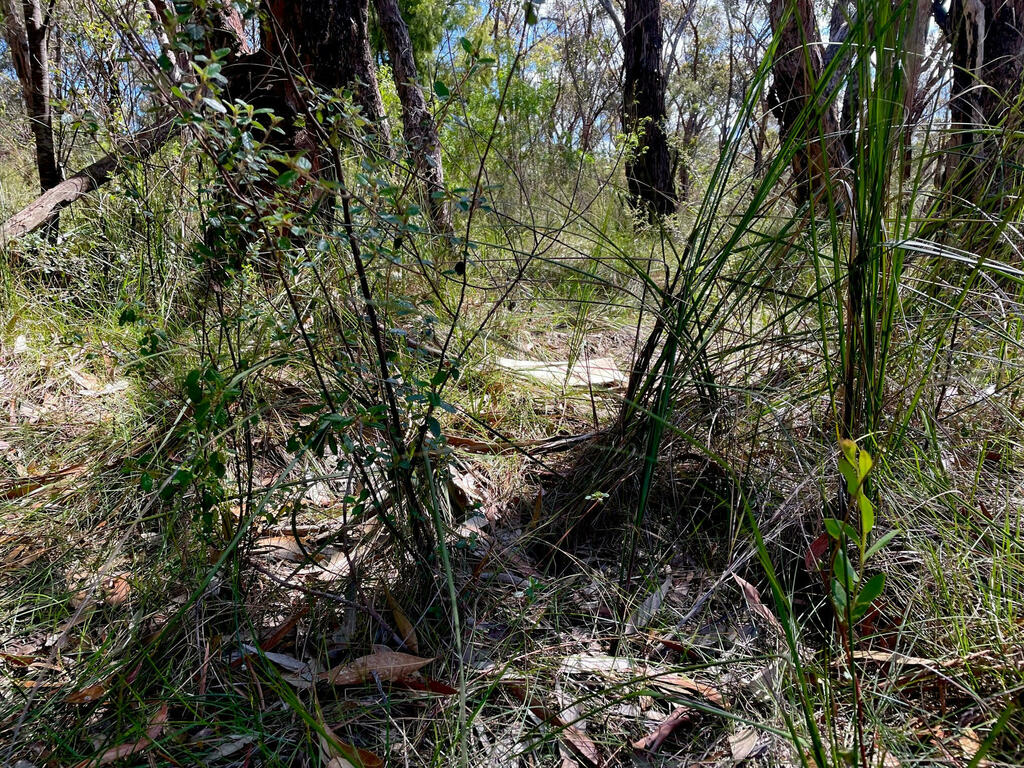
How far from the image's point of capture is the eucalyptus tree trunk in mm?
3172

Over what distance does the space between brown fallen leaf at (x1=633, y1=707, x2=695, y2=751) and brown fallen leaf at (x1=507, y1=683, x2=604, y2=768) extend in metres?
0.07

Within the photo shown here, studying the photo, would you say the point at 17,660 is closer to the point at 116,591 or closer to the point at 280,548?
the point at 116,591

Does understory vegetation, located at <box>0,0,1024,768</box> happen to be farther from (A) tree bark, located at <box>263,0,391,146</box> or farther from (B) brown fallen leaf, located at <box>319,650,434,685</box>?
(A) tree bark, located at <box>263,0,391,146</box>

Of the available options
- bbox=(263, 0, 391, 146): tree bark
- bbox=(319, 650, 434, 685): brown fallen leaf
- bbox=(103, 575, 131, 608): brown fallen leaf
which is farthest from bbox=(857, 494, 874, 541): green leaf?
bbox=(263, 0, 391, 146): tree bark

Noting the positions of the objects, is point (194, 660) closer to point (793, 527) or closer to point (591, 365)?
point (793, 527)

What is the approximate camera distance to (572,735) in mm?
1108

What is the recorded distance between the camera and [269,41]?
2434mm

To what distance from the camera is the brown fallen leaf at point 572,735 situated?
1073mm

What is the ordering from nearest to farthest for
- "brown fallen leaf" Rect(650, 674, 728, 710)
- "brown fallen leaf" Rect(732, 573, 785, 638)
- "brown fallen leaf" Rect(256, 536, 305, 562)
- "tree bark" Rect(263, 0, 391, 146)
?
1. "brown fallen leaf" Rect(650, 674, 728, 710)
2. "brown fallen leaf" Rect(732, 573, 785, 638)
3. "brown fallen leaf" Rect(256, 536, 305, 562)
4. "tree bark" Rect(263, 0, 391, 146)

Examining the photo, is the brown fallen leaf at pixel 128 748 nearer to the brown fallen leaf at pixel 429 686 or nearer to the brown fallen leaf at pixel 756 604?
the brown fallen leaf at pixel 429 686

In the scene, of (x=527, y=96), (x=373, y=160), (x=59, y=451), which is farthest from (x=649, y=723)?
(x=527, y=96)

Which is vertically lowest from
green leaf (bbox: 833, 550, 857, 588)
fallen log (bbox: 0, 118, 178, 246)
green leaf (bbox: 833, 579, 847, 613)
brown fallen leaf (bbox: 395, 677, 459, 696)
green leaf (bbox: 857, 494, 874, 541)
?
brown fallen leaf (bbox: 395, 677, 459, 696)

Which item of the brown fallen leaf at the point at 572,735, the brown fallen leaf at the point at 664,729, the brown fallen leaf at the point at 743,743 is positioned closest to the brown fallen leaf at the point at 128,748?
the brown fallen leaf at the point at 572,735

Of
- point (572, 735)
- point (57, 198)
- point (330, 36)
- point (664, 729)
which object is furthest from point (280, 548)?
point (57, 198)
